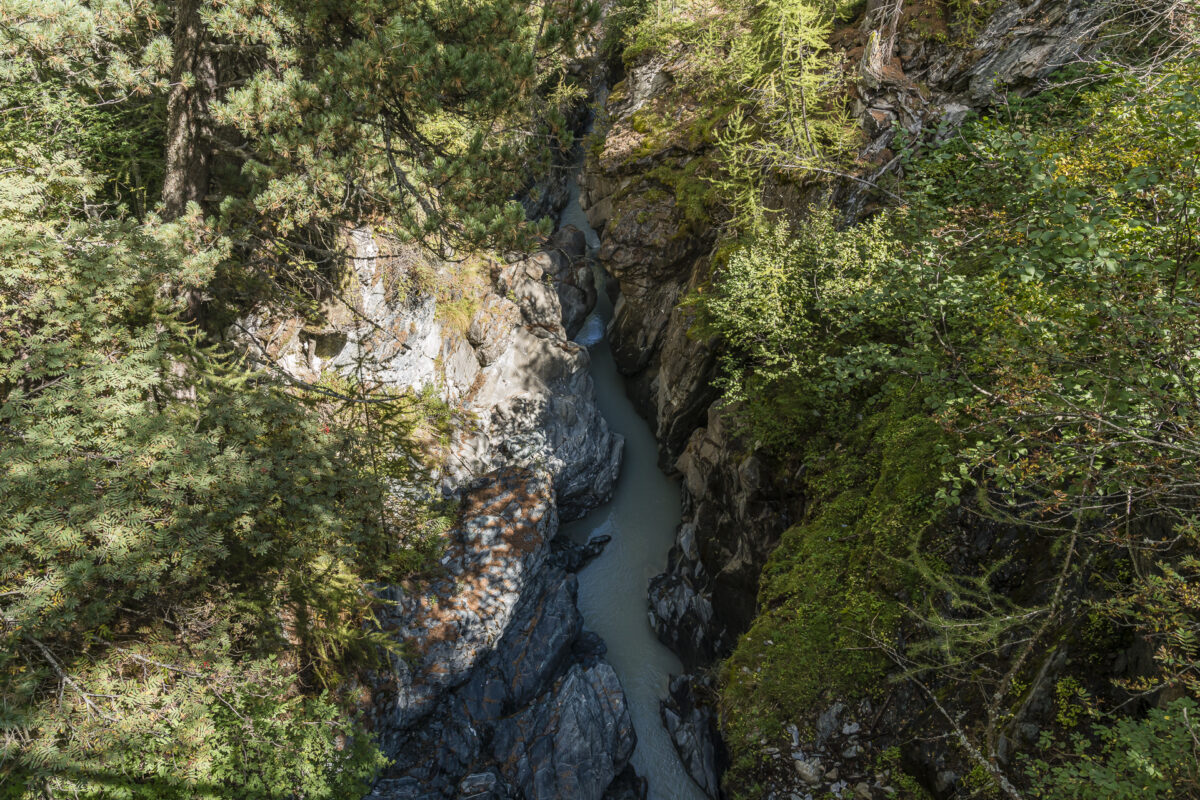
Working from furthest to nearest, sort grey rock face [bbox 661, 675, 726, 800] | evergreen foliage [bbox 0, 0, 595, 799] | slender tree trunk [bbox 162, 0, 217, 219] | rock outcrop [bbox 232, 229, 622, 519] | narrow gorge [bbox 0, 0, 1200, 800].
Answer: rock outcrop [bbox 232, 229, 622, 519]
grey rock face [bbox 661, 675, 726, 800]
slender tree trunk [bbox 162, 0, 217, 219]
evergreen foliage [bbox 0, 0, 595, 799]
narrow gorge [bbox 0, 0, 1200, 800]

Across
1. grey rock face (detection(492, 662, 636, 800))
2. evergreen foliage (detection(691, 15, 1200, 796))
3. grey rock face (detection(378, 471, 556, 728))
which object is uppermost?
evergreen foliage (detection(691, 15, 1200, 796))

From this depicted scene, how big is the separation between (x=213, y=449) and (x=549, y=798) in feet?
22.6

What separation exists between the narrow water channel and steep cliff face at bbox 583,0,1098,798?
369 mm

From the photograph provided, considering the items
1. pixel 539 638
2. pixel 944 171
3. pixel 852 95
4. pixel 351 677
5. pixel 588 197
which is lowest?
pixel 539 638

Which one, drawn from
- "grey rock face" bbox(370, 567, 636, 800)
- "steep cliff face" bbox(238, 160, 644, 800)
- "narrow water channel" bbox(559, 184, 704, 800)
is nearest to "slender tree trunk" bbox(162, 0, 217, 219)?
"steep cliff face" bbox(238, 160, 644, 800)

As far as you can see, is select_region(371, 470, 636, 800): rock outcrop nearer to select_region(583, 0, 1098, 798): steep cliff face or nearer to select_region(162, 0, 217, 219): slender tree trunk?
select_region(583, 0, 1098, 798): steep cliff face

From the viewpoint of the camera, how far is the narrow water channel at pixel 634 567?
346 inches

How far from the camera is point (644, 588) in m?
11.0

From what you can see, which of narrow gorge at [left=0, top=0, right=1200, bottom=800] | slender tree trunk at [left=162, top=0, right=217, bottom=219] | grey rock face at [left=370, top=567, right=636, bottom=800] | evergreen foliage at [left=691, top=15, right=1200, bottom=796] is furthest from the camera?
grey rock face at [left=370, top=567, right=636, bottom=800]

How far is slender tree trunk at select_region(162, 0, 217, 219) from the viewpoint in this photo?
5.48 m

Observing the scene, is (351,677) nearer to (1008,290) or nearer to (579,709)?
(579,709)

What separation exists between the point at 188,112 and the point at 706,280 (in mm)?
8009

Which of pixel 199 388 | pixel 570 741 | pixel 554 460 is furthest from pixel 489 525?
pixel 199 388

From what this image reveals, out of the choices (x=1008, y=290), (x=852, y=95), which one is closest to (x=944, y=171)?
(x=1008, y=290)
